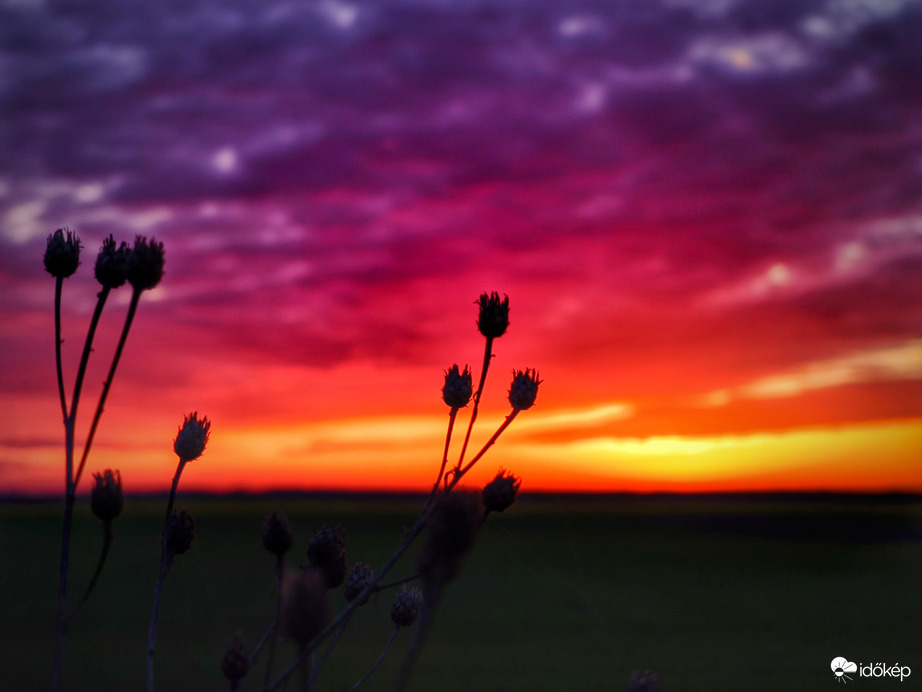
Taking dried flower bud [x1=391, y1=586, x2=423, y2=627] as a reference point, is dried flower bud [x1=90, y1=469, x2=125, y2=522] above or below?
above

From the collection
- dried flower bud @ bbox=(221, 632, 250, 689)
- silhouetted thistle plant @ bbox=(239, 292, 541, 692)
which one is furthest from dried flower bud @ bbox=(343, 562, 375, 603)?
Result: dried flower bud @ bbox=(221, 632, 250, 689)

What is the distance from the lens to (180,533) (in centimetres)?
290

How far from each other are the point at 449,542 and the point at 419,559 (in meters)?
0.11

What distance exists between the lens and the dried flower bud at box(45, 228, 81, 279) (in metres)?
2.81

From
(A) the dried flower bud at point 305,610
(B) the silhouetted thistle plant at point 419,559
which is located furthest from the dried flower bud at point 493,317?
(A) the dried flower bud at point 305,610

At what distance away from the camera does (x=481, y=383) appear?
2.85m

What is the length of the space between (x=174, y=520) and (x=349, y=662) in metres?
13.5

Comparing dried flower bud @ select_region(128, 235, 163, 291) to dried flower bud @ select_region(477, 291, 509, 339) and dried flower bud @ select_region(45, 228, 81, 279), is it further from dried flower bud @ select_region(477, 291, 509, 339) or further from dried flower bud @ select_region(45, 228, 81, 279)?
dried flower bud @ select_region(477, 291, 509, 339)

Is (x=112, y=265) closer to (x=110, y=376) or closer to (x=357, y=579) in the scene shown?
(x=110, y=376)

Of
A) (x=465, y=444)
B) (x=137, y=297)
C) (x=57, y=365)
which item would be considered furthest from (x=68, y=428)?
(x=465, y=444)

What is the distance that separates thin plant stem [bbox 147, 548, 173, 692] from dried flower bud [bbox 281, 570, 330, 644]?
0.94m

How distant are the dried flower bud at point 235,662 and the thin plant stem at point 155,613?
0.23 metres

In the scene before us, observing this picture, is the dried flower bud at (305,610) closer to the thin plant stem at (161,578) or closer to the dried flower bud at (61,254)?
the thin plant stem at (161,578)

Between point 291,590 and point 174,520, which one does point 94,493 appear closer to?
point 174,520
